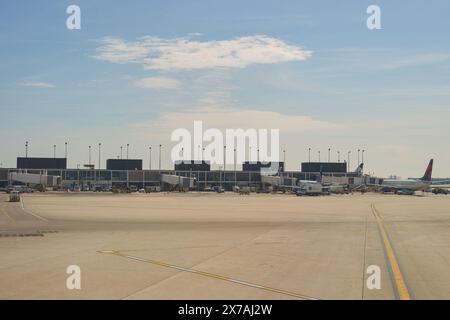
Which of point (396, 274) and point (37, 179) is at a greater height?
point (37, 179)

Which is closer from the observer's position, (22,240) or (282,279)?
(282,279)

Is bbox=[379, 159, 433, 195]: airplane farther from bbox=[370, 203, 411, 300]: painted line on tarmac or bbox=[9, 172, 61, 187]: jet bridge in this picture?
bbox=[370, 203, 411, 300]: painted line on tarmac

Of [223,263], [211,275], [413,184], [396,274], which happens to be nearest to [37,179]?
[413,184]

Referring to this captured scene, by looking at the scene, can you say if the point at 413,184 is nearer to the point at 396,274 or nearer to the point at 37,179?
Answer: the point at 37,179

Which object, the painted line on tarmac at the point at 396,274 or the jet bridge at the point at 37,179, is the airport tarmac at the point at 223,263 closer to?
the painted line on tarmac at the point at 396,274

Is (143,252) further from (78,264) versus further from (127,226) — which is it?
(127,226)

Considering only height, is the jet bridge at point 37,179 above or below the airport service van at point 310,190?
above

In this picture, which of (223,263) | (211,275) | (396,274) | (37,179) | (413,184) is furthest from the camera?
(37,179)

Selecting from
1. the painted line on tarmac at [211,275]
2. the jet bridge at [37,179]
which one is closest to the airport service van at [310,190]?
the jet bridge at [37,179]

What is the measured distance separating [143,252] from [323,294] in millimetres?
12579

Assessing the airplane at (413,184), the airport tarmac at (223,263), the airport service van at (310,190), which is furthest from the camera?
the airplane at (413,184)

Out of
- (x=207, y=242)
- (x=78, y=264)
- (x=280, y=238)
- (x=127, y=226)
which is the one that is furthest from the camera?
A: (x=127, y=226)
